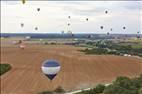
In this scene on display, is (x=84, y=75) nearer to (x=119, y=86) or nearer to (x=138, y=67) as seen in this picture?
(x=138, y=67)

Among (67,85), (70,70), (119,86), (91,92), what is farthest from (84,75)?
(119,86)

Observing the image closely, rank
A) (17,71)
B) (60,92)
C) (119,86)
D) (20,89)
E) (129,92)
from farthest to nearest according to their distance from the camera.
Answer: (17,71) < (20,89) < (60,92) < (119,86) < (129,92)

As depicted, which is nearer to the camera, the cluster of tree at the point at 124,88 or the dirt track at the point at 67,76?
Result: the cluster of tree at the point at 124,88

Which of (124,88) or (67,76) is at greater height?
(124,88)

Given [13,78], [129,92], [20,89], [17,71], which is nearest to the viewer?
[129,92]

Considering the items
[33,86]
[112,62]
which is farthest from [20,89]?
[112,62]

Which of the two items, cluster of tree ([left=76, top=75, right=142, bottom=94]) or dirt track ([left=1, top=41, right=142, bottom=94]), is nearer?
cluster of tree ([left=76, top=75, right=142, bottom=94])

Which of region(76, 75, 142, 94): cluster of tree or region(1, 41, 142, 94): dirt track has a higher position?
region(76, 75, 142, 94): cluster of tree

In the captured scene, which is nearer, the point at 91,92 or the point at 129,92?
the point at 129,92

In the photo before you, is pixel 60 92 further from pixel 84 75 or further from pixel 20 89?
pixel 84 75

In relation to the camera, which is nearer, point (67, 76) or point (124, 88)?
point (124, 88)

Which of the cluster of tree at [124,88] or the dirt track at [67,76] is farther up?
the cluster of tree at [124,88]
